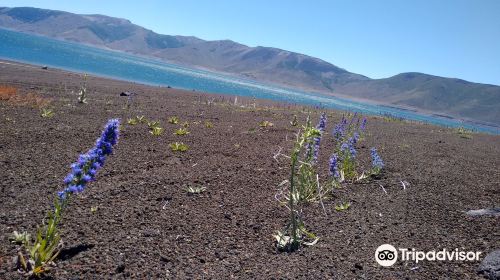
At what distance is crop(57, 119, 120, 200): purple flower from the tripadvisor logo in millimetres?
3345

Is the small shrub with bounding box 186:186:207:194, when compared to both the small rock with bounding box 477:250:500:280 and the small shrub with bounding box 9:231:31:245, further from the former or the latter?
the small rock with bounding box 477:250:500:280

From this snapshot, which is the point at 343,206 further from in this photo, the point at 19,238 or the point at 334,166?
the point at 19,238

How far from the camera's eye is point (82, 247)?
4371 millimetres

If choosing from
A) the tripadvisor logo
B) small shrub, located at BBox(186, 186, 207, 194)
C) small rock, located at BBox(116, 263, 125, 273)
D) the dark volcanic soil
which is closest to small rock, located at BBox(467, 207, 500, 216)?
the dark volcanic soil

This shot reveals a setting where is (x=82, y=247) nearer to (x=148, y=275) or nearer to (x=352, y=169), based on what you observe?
(x=148, y=275)

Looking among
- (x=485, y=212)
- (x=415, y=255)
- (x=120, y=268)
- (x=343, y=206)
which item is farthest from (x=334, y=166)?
(x=120, y=268)

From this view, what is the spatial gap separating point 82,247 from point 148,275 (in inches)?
39.4

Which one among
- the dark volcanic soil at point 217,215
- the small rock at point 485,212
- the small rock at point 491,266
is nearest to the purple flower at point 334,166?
the dark volcanic soil at point 217,215

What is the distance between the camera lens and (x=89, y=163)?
4293 millimetres

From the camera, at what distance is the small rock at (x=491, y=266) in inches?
153

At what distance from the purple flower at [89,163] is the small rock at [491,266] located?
426 centimetres

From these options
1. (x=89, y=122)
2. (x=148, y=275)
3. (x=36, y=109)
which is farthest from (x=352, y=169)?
(x=36, y=109)

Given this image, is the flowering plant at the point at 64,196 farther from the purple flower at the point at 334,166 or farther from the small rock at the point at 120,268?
the purple flower at the point at 334,166

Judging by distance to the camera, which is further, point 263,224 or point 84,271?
point 263,224
